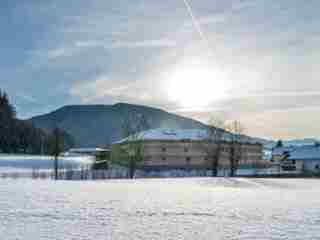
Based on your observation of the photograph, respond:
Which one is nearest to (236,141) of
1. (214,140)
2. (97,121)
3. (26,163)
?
(214,140)

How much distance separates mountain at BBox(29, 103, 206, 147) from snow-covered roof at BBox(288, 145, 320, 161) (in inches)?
2591

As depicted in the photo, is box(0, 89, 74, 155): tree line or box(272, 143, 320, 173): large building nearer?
box(272, 143, 320, 173): large building

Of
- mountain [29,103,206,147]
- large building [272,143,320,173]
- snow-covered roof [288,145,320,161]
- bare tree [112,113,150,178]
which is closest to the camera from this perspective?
bare tree [112,113,150,178]

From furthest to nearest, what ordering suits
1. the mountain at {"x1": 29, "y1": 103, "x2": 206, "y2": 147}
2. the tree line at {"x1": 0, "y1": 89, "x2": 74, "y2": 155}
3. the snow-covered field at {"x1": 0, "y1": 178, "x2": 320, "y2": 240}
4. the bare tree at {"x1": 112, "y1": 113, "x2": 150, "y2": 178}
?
the mountain at {"x1": 29, "y1": 103, "x2": 206, "y2": 147}
the tree line at {"x1": 0, "y1": 89, "x2": 74, "y2": 155}
the bare tree at {"x1": 112, "y1": 113, "x2": 150, "y2": 178}
the snow-covered field at {"x1": 0, "y1": 178, "x2": 320, "y2": 240}

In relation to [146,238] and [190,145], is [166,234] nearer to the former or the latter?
[146,238]

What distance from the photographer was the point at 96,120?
585ft

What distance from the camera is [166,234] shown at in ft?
34.3

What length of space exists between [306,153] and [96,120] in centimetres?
12189

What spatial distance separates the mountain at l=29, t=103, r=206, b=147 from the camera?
6033 inches

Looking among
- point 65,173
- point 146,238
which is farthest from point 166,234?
point 65,173

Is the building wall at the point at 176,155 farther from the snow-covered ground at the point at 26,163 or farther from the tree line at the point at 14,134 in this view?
the tree line at the point at 14,134

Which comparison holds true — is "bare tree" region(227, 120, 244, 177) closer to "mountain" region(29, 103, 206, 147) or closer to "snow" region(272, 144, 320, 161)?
"snow" region(272, 144, 320, 161)

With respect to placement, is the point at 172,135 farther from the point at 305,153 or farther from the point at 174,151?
the point at 305,153

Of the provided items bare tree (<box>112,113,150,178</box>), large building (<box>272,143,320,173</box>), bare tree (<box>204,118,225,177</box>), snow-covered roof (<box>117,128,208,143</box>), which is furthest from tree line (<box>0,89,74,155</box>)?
large building (<box>272,143,320,173</box>)
